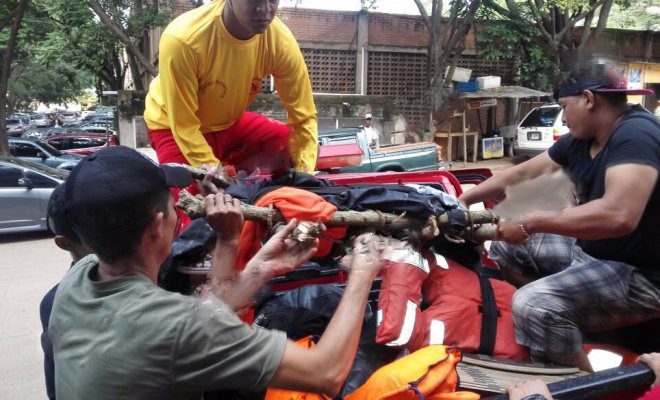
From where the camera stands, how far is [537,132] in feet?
50.5

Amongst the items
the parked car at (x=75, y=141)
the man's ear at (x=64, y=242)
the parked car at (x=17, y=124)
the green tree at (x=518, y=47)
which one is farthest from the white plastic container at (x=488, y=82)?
the parked car at (x=17, y=124)

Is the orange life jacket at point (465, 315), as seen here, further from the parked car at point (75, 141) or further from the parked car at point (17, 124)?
the parked car at point (17, 124)

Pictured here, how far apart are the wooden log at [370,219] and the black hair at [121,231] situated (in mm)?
491

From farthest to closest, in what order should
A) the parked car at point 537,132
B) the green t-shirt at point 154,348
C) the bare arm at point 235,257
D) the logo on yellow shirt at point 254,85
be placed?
the parked car at point 537,132 < the logo on yellow shirt at point 254,85 < the bare arm at point 235,257 < the green t-shirt at point 154,348

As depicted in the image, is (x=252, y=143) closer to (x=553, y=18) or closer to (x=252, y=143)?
(x=252, y=143)

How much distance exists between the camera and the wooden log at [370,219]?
1962 mm

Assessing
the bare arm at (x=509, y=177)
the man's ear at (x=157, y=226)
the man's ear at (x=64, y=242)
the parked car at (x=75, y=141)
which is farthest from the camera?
the parked car at (x=75, y=141)

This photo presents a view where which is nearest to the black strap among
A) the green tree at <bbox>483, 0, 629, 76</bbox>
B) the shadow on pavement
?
the shadow on pavement

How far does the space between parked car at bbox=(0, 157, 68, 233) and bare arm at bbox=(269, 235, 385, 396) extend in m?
8.58

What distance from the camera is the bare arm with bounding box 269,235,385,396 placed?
1394mm

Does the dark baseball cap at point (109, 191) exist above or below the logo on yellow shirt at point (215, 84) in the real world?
below

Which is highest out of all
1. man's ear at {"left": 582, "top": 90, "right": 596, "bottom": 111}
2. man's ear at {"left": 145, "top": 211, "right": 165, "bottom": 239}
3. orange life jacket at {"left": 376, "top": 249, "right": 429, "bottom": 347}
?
man's ear at {"left": 582, "top": 90, "right": 596, "bottom": 111}

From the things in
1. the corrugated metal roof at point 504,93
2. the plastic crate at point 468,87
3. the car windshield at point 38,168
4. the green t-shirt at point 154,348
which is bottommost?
the car windshield at point 38,168

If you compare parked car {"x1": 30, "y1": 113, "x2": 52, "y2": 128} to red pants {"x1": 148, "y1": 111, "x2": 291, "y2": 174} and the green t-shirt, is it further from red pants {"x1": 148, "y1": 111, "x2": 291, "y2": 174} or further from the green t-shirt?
the green t-shirt
